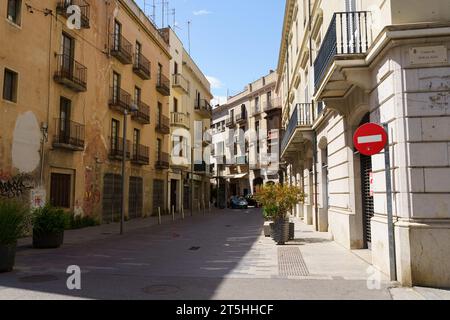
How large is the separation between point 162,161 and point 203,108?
14.1 meters

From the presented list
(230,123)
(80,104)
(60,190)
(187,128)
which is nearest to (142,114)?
(80,104)

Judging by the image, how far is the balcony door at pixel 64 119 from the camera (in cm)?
1802

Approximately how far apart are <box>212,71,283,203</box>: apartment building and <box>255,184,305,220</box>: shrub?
3371cm

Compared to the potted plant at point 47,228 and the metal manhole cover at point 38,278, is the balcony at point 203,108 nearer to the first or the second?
the potted plant at point 47,228

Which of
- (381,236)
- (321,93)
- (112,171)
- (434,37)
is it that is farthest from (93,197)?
(434,37)

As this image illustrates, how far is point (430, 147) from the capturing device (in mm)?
7223

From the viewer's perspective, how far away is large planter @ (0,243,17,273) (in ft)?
27.4

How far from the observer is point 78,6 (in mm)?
19203

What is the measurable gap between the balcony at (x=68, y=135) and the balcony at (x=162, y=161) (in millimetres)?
10670

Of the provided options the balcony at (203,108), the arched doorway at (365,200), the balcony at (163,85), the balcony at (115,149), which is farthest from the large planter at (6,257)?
the balcony at (203,108)

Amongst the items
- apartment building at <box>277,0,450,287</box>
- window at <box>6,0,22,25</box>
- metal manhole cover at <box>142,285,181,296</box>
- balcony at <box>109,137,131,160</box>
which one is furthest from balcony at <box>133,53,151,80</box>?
metal manhole cover at <box>142,285,181,296</box>

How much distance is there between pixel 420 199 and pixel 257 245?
6716 mm

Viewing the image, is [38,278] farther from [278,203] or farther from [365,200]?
[365,200]

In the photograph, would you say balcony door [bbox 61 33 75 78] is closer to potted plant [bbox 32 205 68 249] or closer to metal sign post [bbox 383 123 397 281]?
potted plant [bbox 32 205 68 249]
